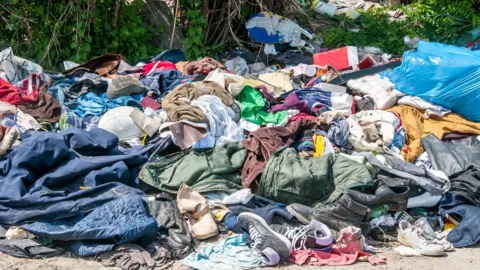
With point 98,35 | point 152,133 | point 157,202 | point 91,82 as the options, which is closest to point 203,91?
point 152,133

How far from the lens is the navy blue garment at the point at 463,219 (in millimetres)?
4898

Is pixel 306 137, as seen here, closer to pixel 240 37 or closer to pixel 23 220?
pixel 23 220

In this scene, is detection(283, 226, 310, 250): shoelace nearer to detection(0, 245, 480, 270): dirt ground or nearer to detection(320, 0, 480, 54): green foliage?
detection(0, 245, 480, 270): dirt ground

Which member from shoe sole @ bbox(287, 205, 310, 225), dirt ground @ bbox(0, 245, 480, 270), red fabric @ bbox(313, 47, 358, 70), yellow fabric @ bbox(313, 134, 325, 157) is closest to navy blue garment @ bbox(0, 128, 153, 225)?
dirt ground @ bbox(0, 245, 480, 270)

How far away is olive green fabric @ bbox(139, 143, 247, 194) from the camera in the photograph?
5.20 metres

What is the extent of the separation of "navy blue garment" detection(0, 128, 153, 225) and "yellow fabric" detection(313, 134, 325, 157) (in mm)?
1534

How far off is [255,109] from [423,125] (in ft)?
5.34

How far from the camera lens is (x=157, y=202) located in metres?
5.00

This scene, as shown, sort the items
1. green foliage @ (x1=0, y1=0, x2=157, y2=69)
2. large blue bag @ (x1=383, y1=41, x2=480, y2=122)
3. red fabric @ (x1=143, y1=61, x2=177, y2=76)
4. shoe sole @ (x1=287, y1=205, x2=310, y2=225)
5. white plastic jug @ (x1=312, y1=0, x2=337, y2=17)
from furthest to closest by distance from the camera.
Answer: white plastic jug @ (x1=312, y1=0, x2=337, y2=17) → green foliage @ (x1=0, y1=0, x2=157, y2=69) → red fabric @ (x1=143, y1=61, x2=177, y2=76) → large blue bag @ (x1=383, y1=41, x2=480, y2=122) → shoe sole @ (x1=287, y1=205, x2=310, y2=225)

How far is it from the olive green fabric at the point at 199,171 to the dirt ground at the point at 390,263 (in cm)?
89

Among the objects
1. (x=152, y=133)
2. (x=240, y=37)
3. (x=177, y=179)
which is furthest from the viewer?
(x=240, y=37)

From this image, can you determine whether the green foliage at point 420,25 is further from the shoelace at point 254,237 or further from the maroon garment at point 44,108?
the shoelace at point 254,237

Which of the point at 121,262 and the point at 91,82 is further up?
the point at 91,82

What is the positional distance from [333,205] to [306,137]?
1.12 metres
